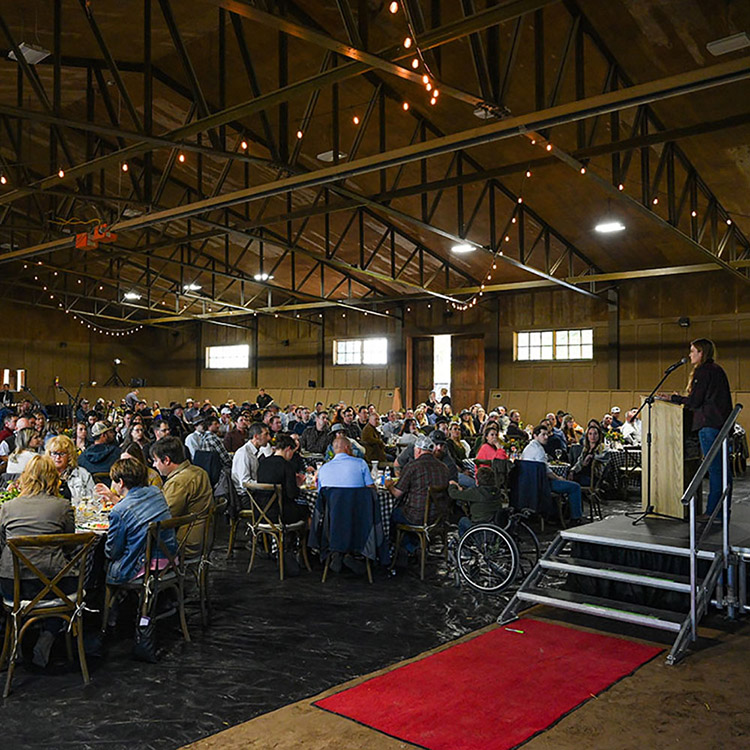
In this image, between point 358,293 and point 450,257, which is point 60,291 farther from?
point 450,257

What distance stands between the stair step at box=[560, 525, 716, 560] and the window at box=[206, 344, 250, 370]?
20.0 m

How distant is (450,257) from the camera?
54.4 feet

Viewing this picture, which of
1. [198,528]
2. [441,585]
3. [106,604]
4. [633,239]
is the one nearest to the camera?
[106,604]

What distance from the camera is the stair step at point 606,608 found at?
4.10 metres

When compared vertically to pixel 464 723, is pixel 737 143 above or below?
above

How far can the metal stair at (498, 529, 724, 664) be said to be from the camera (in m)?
4.11

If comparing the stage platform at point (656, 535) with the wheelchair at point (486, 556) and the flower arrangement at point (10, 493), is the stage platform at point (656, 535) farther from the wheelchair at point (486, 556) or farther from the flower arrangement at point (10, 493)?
the flower arrangement at point (10, 493)

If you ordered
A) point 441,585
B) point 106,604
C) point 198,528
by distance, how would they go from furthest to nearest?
point 441,585 → point 198,528 → point 106,604

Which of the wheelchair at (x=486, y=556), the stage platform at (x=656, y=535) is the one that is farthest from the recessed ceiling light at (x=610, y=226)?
the wheelchair at (x=486, y=556)

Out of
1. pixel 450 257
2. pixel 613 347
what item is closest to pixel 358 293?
pixel 450 257

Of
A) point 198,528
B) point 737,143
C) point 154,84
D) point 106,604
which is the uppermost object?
point 154,84

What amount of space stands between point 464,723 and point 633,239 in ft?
41.3

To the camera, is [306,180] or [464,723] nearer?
[464,723]

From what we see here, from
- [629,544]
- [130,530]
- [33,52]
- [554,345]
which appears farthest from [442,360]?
[130,530]
